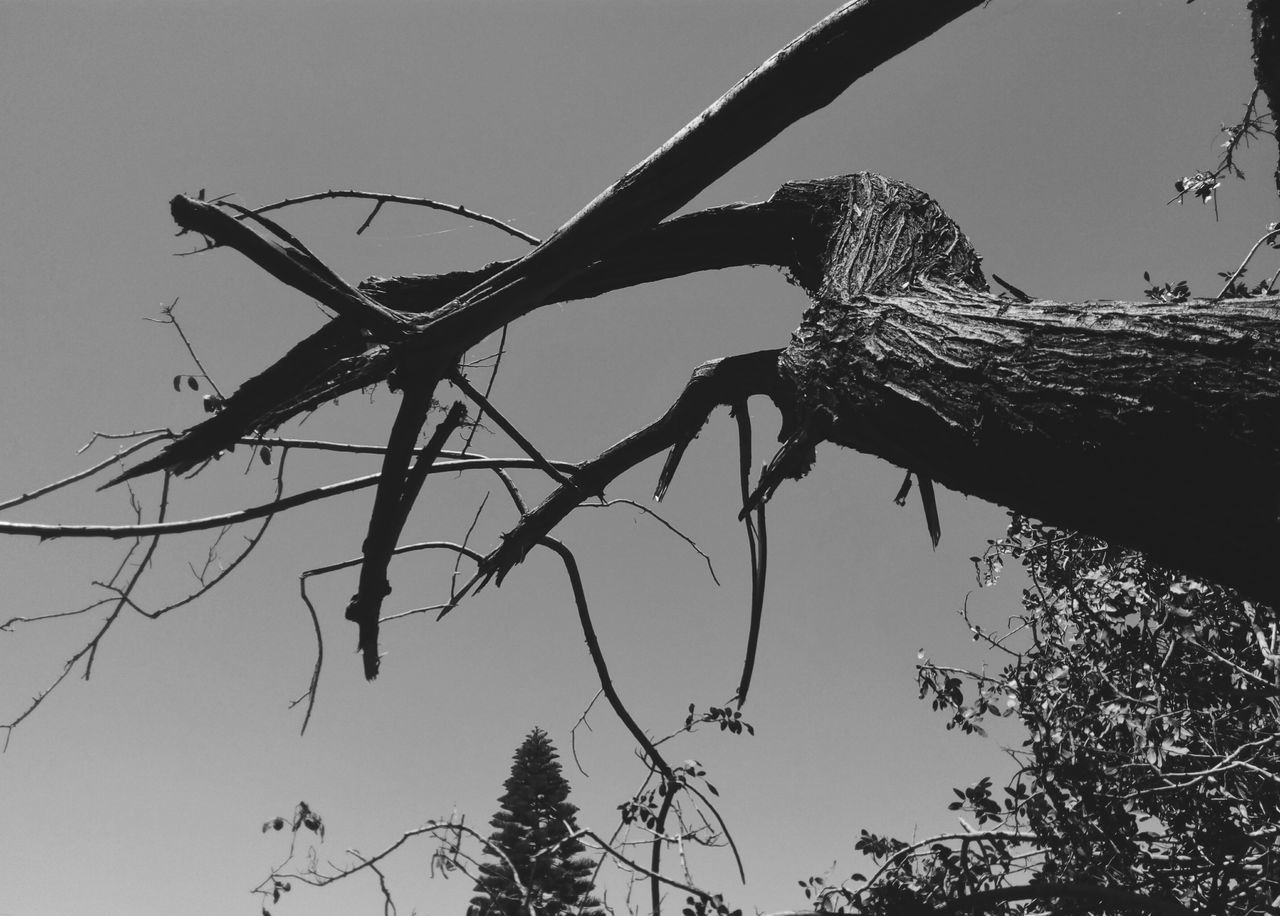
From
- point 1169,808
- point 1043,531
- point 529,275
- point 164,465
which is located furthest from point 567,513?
point 1169,808

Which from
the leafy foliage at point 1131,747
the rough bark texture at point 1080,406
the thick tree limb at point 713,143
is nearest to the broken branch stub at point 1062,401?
the rough bark texture at point 1080,406

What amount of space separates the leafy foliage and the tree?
1792 mm

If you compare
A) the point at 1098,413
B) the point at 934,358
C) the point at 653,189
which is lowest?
the point at 1098,413

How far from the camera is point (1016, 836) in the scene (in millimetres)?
2842

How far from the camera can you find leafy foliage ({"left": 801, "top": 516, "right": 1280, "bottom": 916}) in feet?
9.29

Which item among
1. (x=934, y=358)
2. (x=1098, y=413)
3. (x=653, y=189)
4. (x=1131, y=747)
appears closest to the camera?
(x=1098, y=413)

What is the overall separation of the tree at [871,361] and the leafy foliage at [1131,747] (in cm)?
179

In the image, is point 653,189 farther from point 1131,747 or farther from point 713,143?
point 1131,747

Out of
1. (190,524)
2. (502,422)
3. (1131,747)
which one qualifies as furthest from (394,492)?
(1131,747)

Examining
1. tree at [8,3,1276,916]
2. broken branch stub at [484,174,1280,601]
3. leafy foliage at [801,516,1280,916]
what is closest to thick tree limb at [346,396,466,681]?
tree at [8,3,1276,916]

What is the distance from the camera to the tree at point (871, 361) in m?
0.89

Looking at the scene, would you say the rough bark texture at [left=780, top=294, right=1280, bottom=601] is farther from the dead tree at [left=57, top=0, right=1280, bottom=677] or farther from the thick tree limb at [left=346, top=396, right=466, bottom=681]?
the thick tree limb at [left=346, top=396, right=466, bottom=681]

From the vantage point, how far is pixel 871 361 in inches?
48.7

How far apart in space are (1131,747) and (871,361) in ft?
10.3
